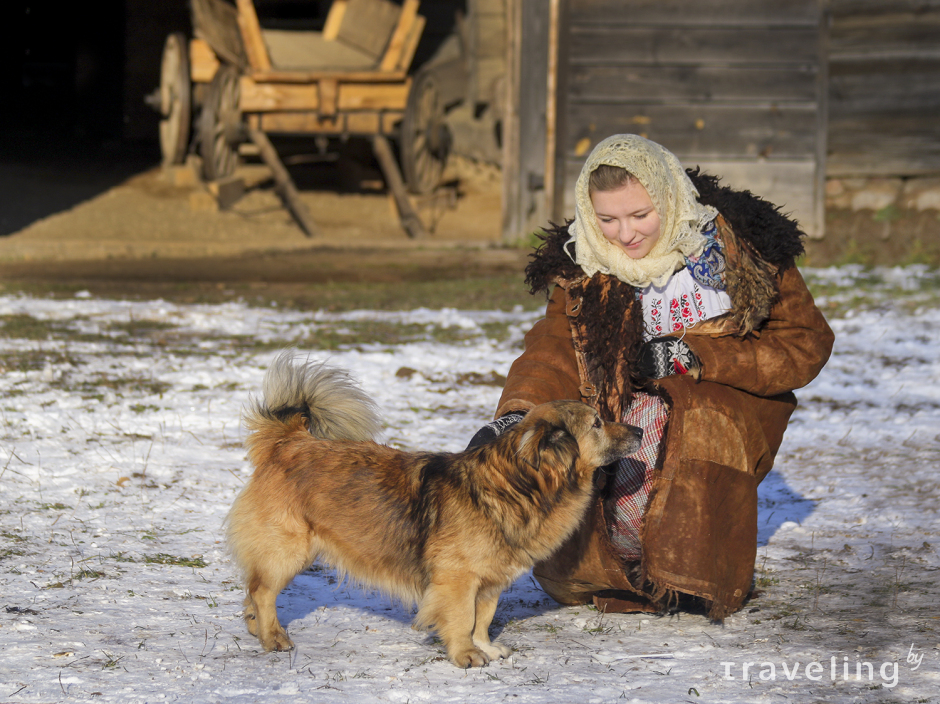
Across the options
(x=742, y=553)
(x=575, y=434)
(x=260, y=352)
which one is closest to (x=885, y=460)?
(x=742, y=553)

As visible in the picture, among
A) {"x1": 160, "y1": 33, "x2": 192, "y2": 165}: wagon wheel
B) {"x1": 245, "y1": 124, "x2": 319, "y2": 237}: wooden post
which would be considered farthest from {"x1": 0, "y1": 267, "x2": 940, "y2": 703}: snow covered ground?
{"x1": 160, "y1": 33, "x2": 192, "y2": 165}: wagon wheel

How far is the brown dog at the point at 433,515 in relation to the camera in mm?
2811

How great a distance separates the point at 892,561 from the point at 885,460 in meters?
1.26

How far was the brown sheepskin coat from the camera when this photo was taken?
3.05 meters

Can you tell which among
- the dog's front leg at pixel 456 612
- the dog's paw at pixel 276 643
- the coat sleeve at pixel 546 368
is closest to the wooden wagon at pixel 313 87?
the coat sleeve at pixel 546 368

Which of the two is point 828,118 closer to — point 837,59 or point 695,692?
point 837,59

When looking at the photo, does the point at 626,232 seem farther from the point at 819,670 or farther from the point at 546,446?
the point at 819,670

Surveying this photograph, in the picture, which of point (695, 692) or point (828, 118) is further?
point (828, 118)

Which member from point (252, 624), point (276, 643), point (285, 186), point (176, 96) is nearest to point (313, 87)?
point (285, 186)

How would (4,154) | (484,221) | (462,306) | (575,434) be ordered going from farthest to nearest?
(4,154), (484,221), (462,306), (575,434)

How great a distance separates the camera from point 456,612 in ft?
9.18

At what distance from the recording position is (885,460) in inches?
185

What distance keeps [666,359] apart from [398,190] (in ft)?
29.7

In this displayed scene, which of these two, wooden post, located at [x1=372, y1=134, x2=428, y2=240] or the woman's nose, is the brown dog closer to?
the woman's nose
